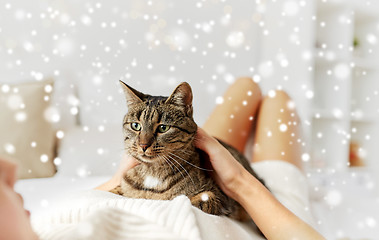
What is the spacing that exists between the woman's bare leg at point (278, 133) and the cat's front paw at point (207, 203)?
2.13 feet

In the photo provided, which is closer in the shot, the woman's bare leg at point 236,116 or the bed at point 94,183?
the bed at point 94,183

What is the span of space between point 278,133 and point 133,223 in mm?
1045

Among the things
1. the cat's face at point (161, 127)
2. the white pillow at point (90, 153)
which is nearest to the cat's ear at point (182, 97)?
the cat's face at point (161, 127)

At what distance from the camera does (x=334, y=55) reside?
2268mm

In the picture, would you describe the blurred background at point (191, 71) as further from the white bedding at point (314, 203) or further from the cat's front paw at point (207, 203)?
the cat's front paw at point (207, 203)

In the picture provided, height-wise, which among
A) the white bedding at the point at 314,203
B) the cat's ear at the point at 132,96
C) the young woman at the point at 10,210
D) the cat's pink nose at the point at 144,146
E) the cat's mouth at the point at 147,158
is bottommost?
the white bedding at the point at 314,203

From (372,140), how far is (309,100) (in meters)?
0.81

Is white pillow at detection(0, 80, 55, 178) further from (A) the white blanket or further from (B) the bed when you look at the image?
(A) the white blanket

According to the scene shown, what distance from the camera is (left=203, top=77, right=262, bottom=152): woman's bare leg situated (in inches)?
56.4

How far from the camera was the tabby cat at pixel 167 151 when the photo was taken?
2.44 ft

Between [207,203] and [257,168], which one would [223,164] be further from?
[257,168]

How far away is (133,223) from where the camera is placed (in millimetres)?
416

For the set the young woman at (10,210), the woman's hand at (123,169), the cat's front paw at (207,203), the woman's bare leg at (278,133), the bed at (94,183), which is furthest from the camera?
the woman's bare leg at (278,133)

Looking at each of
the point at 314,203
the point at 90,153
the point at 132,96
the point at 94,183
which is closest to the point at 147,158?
the point at 132,96
